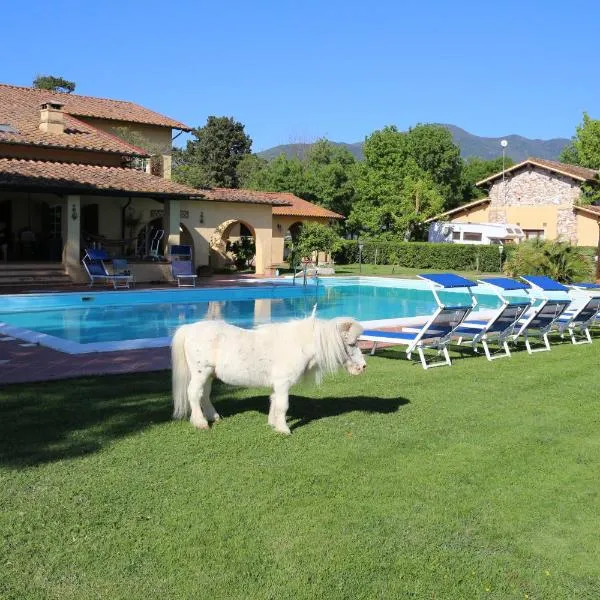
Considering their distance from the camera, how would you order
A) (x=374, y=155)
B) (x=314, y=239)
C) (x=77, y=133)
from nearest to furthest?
1. (x=77, y=133)
2. (x=314, y=239)
3. (x=374, y=155)

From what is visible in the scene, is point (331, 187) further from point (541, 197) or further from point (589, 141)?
point (589, 141)

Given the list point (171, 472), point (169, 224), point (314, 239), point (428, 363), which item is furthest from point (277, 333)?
point (314, 239)

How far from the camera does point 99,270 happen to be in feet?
69.4

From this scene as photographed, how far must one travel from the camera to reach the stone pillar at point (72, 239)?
2130 cm

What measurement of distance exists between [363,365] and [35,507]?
2.87 meters

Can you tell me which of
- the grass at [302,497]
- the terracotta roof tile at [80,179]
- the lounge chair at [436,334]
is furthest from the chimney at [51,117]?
the grass at [302,497]

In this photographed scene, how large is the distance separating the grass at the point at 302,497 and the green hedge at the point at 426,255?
86.8ft

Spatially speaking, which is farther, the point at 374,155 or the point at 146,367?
the point at 374,155

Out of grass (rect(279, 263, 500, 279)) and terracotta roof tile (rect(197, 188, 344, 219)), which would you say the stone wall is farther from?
terracotta roof tile (rect(197, 188, 344, 219))

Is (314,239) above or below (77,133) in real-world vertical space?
below

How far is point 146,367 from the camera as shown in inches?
342

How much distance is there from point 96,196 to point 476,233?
23337mm

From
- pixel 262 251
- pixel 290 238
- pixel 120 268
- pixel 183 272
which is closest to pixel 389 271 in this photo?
pixel 290 238

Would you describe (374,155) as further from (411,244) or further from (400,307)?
(400,307)
